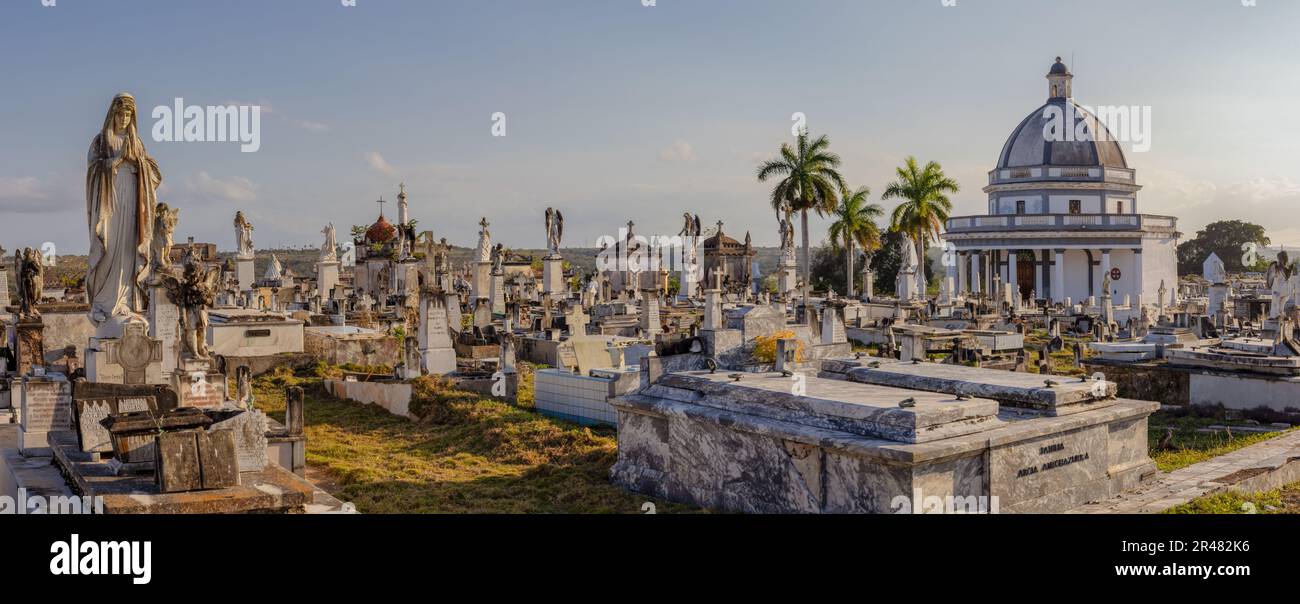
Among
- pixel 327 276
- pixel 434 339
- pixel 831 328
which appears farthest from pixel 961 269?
pixel 434 339

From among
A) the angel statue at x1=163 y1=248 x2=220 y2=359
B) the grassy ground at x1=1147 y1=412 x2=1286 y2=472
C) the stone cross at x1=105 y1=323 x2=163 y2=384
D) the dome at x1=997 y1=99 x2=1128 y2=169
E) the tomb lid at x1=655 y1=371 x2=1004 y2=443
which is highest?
the dome at x1=997 y1=99 x2=1128 y2=169

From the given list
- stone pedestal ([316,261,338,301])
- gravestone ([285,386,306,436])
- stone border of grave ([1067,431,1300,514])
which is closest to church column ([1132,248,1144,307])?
stone pedestal ([316,261,338,301])

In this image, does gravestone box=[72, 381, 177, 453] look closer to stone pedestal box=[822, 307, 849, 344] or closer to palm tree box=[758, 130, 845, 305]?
stone pedestal box=[822, 307, 849, 344]

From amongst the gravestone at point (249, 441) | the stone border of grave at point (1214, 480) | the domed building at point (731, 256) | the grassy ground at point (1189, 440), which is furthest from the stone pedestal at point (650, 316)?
the domed building at point (731, 256)

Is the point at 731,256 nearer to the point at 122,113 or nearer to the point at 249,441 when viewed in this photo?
the point at 122,113

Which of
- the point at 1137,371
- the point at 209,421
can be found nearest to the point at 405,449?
the point at 209,421

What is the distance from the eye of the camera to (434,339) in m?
18.6

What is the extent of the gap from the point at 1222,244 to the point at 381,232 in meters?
63.3

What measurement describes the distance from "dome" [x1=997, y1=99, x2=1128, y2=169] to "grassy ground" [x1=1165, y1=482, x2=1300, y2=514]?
46.5 meters

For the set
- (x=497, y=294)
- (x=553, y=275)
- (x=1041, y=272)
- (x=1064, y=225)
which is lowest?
(x=497, y=294)

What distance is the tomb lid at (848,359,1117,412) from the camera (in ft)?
31.8

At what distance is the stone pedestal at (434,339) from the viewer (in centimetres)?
1858
